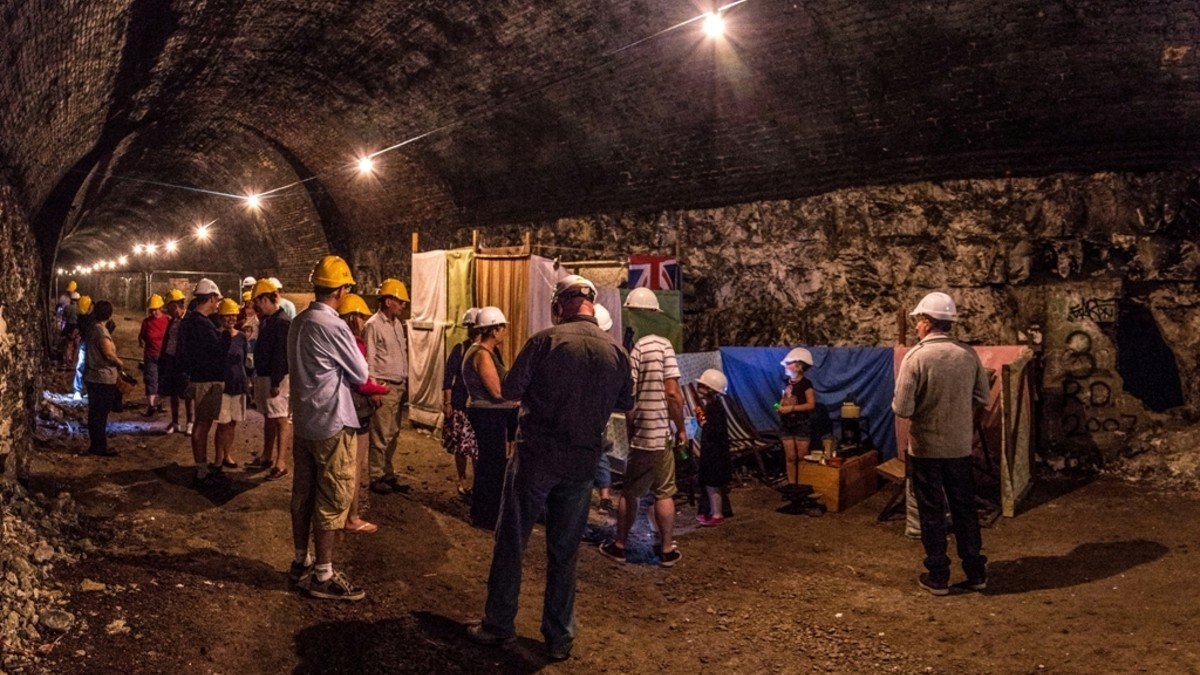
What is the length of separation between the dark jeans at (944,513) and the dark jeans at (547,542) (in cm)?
255

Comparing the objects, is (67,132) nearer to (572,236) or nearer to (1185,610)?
(572,236)

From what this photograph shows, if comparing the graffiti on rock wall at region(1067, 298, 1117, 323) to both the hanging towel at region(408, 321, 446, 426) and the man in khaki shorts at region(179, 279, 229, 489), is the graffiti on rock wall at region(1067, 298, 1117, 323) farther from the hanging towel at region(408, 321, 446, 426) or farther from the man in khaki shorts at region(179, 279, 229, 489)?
the man in khaki shorts at region(179, 279, 229, 489)

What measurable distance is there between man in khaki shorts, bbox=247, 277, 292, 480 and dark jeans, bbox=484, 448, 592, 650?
2.87 meters

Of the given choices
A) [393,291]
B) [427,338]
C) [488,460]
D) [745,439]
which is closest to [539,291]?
[427,338]

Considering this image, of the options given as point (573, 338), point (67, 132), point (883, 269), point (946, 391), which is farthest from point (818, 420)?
point (67, 132)

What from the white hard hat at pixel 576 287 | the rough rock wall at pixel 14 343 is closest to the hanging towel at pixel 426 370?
the rough rock wall at pixel 14 343

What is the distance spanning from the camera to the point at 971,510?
5.24m

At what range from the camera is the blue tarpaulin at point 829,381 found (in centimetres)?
895

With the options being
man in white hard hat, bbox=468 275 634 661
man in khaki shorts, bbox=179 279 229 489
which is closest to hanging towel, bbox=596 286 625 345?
man in khaki shorts, bbox=179 279 229 489

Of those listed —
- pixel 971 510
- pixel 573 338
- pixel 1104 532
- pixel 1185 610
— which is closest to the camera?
pixel 573 338

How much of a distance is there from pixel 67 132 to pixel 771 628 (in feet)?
29.4

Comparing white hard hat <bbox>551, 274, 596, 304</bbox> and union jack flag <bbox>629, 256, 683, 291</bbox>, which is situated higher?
union jack flag <bbox>629, 256, 683, 291</bbox>

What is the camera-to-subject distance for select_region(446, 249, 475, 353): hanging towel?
1033 centimetres

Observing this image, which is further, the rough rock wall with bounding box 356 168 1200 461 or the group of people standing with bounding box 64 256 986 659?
the rough rock wall with bounding box 356 168 1200 461
